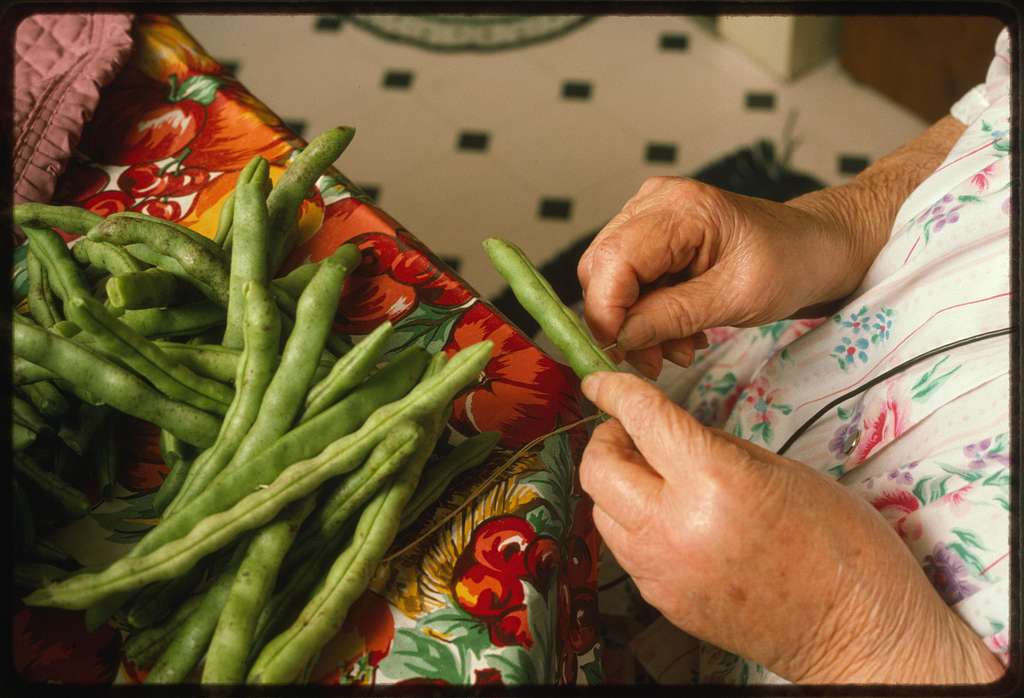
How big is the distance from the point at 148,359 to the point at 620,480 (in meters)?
0.60

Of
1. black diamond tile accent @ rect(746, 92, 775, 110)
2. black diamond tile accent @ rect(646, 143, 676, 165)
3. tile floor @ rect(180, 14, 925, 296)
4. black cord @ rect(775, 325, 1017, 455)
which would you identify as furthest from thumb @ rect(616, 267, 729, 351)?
black diamond tile accent @ rect(746, 92, 775, 110)

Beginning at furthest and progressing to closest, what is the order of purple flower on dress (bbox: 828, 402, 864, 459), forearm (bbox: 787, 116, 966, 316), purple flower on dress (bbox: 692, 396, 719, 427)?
1. purple flower on dress (bbox: 692, 396, 719, 427)
2. forearm (bbox: 787, 116, 966, 316)
3. purple flower on dress (bbox: 828, 402, 864, 459)

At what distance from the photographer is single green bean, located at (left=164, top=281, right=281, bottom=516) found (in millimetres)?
1041

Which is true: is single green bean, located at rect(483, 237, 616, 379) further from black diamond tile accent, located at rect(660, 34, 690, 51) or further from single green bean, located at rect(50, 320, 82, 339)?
black diamond tile accent, located at rect(660, 34, 690, 51)

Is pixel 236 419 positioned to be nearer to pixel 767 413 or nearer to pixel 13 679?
pixel 13 679

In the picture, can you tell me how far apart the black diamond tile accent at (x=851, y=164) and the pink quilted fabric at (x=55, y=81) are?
2.47 m

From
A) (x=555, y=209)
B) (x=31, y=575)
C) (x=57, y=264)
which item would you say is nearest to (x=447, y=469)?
(x=31, y=575)

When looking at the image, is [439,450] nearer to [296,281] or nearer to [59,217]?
[296,281]

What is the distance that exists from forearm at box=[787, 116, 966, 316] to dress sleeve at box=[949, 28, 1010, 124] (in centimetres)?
6

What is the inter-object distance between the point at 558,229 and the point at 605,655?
70.0 inches

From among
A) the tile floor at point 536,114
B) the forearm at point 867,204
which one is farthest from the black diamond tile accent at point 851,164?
the forearm at point 867,204

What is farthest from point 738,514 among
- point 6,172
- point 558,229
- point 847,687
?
point 558,229

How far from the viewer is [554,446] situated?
1256 mm

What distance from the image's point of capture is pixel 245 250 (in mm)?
1204
